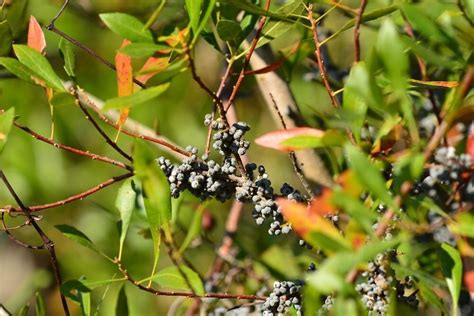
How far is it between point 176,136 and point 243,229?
30 centimetres

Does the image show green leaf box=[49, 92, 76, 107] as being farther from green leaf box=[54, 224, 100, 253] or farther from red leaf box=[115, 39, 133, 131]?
green leaf box=[54, 224, 100, 253]

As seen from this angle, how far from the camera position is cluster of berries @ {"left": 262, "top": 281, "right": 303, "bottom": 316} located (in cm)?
78

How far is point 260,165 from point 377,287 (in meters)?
0.16

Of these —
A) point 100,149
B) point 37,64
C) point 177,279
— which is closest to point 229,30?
point 37,64

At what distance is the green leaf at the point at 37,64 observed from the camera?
740 millimetres

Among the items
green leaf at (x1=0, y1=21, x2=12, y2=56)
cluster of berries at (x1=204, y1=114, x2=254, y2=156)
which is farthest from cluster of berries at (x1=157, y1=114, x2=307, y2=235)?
green leaf at (x1=0, y1=21, x2=12, y2=56)

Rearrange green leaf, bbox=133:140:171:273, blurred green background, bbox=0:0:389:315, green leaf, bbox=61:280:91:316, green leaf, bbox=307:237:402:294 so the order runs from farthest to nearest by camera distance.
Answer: blurred green background, bbox=0:0:389:315 < green leaf, bbox=61:280:91:316 < green leaf, bbox=133:140:171:273 < green leaf, bbox=307:237:402:294

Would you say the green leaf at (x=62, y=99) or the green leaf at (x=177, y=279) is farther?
the green leaf at (x=177, y=279)

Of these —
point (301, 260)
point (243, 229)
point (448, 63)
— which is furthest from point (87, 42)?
point (448, 63)

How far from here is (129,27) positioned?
0.68 metres

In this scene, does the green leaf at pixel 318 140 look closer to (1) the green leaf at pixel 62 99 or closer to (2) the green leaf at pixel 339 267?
(2) the green leaf at pixel 339 267

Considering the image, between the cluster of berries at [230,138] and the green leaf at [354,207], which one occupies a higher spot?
the green leaf at [354,207]

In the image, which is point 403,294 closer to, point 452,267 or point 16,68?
point 452,267

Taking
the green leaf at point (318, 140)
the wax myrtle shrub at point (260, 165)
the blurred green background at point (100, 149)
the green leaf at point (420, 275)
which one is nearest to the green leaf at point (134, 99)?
the wax myrtle shrub at point (260, 165)
